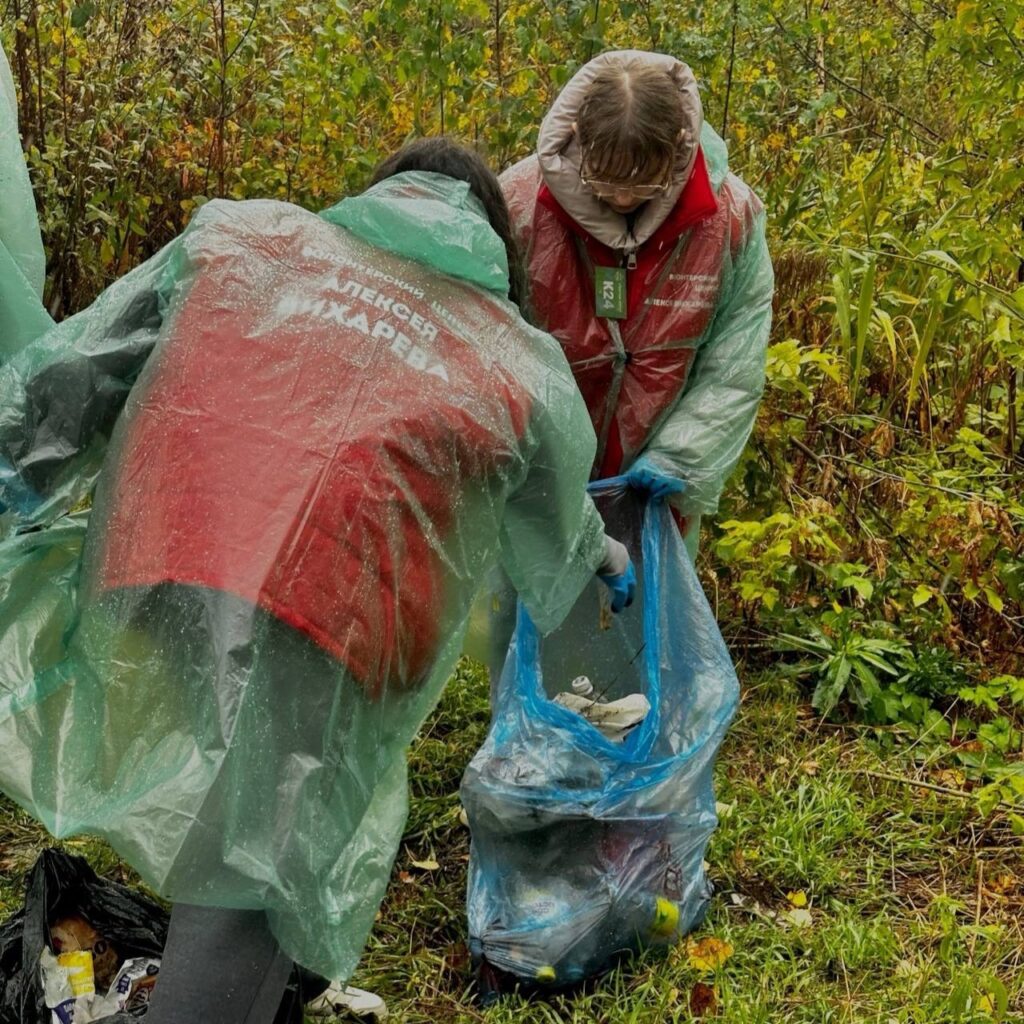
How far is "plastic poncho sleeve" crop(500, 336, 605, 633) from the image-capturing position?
2.07m

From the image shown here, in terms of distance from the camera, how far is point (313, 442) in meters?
1.81

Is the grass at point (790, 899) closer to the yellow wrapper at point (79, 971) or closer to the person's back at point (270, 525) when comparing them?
the yellow wrapper at point (79, 971)

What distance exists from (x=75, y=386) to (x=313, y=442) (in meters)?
0.39

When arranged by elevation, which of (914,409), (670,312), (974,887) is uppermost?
(670,312)

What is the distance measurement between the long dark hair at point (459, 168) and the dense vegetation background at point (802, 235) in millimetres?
1156

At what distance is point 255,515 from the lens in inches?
70.3

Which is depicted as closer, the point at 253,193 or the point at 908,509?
the point at 908,509

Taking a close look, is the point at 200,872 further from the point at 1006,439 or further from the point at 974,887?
the point at 1006,439

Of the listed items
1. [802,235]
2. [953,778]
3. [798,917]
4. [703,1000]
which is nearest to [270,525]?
[703,1000]

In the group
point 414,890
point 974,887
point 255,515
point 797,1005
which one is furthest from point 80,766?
point 974,887

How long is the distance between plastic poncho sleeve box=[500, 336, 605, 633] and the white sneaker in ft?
2.50

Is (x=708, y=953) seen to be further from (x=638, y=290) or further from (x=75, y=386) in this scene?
(x=75, y=386)

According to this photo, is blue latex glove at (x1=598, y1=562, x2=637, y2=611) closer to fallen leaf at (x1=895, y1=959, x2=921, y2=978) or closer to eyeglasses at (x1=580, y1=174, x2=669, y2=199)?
eyeglasses at (x1=580, y1=174, x2=669, y2=199)

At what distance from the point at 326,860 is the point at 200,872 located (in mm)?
169
